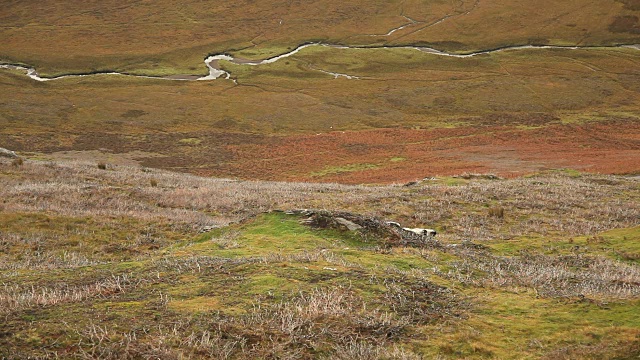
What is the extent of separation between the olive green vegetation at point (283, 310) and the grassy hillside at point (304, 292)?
30 mm

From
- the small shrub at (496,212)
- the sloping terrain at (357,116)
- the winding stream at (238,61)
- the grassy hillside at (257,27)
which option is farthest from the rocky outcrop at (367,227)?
the grassy hillside at (257,27)

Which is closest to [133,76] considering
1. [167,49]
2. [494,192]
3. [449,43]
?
[167,49]

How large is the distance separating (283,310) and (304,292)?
1.06 meters

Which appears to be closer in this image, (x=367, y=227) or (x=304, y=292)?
(x=304, y=292)

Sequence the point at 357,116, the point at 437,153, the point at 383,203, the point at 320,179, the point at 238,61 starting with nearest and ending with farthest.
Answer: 1. the point at 383,203
2. the point at 320,179
3. the point at 437,153
4. the point at 357,116
5. the point at 238,61

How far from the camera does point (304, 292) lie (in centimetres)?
916

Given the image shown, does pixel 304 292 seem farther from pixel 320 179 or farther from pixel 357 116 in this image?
pixel 357 116

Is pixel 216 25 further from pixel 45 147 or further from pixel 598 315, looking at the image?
pixel 598 315

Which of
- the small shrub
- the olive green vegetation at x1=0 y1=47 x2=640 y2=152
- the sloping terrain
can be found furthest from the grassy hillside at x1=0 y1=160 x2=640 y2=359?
the olive green vegetation at x1=0 y1=47 x2=640 y2=152

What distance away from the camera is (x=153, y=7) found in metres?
187

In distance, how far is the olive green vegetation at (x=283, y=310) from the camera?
7.00 m

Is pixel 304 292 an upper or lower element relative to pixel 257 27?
lower

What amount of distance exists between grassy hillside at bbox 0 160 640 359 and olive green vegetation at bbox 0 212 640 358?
30mm

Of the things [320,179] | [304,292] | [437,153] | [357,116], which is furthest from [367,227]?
[357,116]
